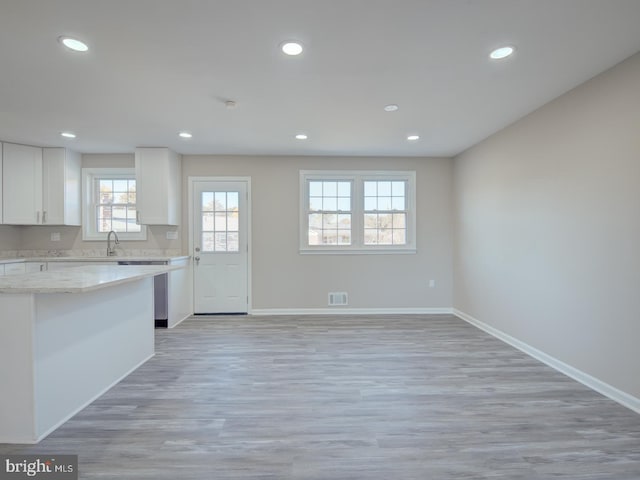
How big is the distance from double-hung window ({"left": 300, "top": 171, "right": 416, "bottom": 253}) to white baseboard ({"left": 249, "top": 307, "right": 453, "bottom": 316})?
0.92 m

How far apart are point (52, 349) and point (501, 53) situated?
11.6 feet

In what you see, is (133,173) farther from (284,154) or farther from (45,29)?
(45,29)

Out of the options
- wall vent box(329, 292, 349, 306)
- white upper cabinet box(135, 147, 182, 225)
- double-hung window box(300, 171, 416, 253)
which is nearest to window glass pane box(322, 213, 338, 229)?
double-hung window box(300, 171, 416, 253)

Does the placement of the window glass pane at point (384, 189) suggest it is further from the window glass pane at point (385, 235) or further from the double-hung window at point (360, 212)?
the window glass pane at point (385, 235)

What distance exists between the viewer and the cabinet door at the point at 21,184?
4301 mm

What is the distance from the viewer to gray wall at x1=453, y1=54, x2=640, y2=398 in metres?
2.31

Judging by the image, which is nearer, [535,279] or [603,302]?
[603,302]

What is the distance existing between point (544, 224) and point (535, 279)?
1.84ft

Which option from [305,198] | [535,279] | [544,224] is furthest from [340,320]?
[544,224]

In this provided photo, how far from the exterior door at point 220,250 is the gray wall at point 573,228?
344cm

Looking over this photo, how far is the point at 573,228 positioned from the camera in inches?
109

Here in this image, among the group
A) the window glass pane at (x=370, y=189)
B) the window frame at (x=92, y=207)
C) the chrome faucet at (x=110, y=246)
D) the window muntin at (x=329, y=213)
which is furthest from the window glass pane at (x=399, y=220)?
the chrome faucet at (x=110, y=246)

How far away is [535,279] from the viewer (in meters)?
3.24

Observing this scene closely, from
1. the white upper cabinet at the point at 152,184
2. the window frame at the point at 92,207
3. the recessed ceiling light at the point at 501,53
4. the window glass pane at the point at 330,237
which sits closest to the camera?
the recessed ceiling light at the point at 501,53
